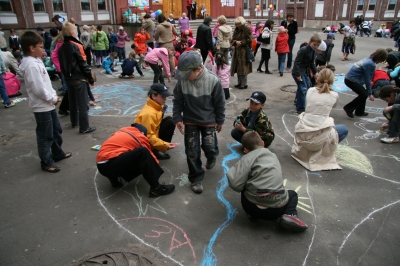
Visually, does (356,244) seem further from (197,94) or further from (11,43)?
(11,43)

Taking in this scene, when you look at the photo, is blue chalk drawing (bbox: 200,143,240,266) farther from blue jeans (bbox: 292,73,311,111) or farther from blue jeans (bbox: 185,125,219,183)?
blue jeans (bbox: 292,73,311,111)

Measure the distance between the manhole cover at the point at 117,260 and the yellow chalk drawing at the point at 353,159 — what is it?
10.6ft

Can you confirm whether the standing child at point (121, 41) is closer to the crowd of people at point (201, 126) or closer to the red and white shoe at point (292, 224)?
the crowd of people at point (201, 126)

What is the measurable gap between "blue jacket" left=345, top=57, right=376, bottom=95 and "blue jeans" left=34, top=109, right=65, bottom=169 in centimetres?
567

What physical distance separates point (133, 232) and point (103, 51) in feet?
35.8

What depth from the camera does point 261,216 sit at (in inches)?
118

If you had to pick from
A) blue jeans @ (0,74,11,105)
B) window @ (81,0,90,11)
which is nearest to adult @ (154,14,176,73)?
blue jeans @ (0,74,11,105)

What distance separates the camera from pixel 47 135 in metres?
4.01

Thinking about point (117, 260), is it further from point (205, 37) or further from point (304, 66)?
point (205, 37)

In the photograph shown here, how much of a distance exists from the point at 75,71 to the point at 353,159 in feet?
15.5

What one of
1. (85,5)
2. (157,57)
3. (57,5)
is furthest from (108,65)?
(85,5)

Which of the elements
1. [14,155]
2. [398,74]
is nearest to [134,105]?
[14,155]

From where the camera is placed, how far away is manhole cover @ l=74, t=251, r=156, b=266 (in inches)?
104

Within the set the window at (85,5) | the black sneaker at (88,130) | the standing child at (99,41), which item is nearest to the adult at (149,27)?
the standing child at (99,41)
